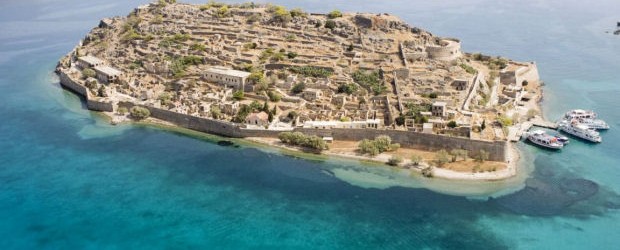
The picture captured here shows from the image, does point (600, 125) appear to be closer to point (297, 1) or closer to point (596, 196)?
point (596, 196)

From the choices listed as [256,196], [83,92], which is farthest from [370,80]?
[83,92]

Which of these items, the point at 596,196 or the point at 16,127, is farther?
the point at 16,127

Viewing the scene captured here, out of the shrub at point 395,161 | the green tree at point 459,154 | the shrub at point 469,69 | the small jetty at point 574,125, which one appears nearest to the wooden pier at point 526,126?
the small jetty at point 574,125

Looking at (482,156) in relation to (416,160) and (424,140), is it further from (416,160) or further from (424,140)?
(416,160)

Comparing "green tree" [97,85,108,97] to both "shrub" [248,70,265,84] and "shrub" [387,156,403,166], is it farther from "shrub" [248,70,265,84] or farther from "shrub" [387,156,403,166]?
"shrub" [387,156,403,166]

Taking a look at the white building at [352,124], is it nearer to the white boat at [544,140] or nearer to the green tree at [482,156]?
the green tree at [482,156]

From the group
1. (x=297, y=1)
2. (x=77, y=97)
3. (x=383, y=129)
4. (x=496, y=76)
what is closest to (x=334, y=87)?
(x=383, y=129)

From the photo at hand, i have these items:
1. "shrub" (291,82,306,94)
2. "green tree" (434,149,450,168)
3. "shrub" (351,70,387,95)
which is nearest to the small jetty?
"green tree" (434,149,450,168)
